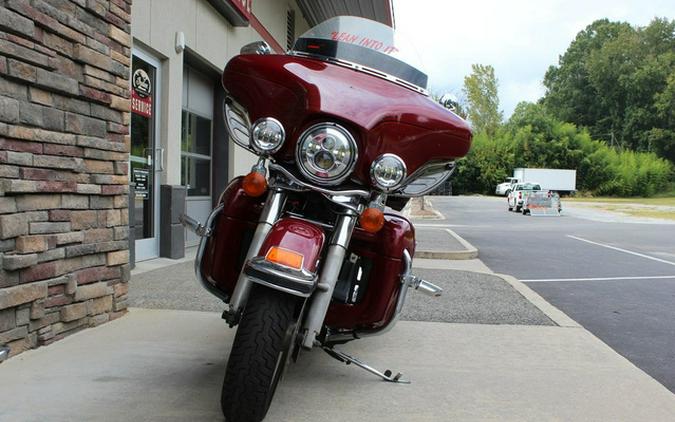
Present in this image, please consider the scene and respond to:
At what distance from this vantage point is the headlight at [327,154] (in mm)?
2678

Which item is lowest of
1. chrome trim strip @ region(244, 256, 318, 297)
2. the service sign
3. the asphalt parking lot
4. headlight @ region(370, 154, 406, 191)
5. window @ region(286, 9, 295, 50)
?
the asphalt parking lot

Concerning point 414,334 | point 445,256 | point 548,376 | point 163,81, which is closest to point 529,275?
point 445,256

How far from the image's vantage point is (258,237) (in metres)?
2.69

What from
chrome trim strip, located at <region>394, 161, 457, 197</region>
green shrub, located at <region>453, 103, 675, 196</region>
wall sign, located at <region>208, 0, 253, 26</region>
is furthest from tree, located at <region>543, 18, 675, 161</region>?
chrome trim strip, located at <region>394, 161, 457, 197</region>

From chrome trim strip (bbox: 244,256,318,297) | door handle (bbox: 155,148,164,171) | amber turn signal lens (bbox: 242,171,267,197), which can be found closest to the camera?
chrome trim strip (bbox: 244,256,318,297)

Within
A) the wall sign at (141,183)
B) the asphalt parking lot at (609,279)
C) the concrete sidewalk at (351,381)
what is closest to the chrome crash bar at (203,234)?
the concrete sidewalk at (351,381)

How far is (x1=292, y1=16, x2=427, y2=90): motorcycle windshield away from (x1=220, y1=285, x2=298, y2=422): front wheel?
4.52ft

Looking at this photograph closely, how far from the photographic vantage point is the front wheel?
7.83ft

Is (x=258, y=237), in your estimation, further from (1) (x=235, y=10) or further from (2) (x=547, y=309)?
(1) (x=235, y=10)

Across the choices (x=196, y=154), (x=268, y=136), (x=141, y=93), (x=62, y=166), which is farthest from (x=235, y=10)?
(x=268, y=136)

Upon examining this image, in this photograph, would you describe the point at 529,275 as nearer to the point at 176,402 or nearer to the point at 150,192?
the point at 150,192

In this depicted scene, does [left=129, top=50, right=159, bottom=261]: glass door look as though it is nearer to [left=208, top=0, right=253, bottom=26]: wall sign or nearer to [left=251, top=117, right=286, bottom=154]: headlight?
[left=208, top=0, right=253, bottom=26]: wall sign

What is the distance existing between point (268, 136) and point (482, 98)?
246 ft

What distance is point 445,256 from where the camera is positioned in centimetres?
955
